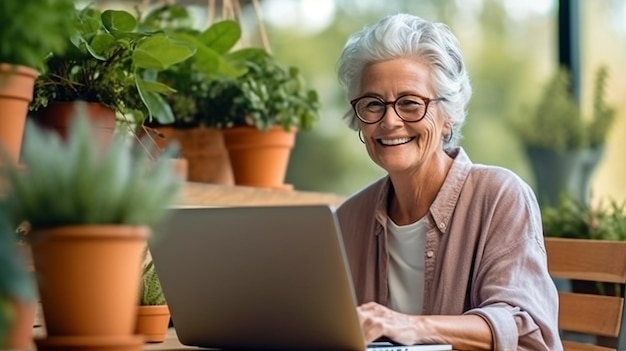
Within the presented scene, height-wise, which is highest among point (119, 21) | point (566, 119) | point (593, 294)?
point (119, 21)

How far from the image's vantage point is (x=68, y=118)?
7.27ft

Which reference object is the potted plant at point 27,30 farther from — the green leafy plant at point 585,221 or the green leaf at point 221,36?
the green leafy plant at point 585,221

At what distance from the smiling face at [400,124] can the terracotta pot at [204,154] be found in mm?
880

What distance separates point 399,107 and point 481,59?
2.59 metres

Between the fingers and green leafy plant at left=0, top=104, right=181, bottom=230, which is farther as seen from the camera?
the fingers

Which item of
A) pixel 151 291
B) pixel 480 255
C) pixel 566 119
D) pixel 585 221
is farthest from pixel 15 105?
pixel 566 119

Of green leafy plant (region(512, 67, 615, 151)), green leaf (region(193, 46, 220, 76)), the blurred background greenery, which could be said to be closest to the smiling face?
green leaf (region(193, 46, 220, 76))

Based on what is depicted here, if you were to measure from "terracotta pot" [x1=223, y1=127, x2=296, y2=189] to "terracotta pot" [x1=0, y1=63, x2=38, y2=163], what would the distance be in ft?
5.12

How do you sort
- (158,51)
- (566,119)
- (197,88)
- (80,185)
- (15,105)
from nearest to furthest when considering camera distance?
(80,185) → (15,105) → (158,51) → (197,88) → (566,119)

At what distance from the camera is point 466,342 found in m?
2.01

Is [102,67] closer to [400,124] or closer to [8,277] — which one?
[400,124]

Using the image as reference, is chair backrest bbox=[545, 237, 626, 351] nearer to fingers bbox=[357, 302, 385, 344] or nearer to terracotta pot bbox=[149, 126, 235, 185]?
fingers bbox=[357, 302, 385, 344]

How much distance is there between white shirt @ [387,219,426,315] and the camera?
2.44m

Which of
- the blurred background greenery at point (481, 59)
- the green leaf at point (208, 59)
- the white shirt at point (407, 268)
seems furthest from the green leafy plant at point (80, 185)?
the blurred background greenery at point (481, 59)
